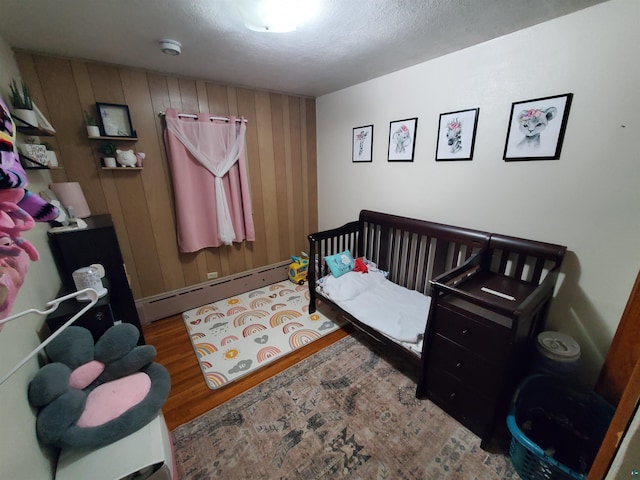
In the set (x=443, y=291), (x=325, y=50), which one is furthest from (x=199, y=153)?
(x=443, y=291)

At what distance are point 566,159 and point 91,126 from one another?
315 cm

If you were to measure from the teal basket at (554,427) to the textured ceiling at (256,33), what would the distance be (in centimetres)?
195

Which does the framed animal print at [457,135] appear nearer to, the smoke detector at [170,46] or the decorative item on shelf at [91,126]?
the smoke detector at [170,46]

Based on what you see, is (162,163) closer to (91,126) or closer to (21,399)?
(91,126)

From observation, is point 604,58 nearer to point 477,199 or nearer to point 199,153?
point 477,199

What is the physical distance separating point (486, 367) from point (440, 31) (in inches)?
74.7

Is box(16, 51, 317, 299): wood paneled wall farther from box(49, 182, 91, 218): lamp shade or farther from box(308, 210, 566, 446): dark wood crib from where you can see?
box(308, 210, 566, 446): dark wood crib

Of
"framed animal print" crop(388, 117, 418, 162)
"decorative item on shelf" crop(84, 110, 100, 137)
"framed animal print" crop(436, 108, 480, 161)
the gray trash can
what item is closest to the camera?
the gray trash can

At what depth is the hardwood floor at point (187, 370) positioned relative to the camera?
1627 millimetres

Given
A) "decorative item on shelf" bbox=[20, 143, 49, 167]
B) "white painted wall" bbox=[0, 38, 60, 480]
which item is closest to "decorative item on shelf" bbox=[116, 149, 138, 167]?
"decorative item on shelf" bbox=[20, 143, 49, 167]

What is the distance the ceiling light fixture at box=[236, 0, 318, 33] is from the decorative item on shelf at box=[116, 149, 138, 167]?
1437mm

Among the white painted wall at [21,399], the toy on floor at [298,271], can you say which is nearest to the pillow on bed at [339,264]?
the toy on floor at [298,271]

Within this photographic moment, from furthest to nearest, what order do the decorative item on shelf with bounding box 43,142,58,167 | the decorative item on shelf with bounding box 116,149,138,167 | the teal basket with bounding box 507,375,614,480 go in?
the decorative item on shelf with bounding box 116,149,138,167 → the decorative item on shelf with bounding box 43,142,58,167 → the teal basket with bounding box 507,375,614,480

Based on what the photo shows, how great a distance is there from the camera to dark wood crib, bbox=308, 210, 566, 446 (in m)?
1.25
